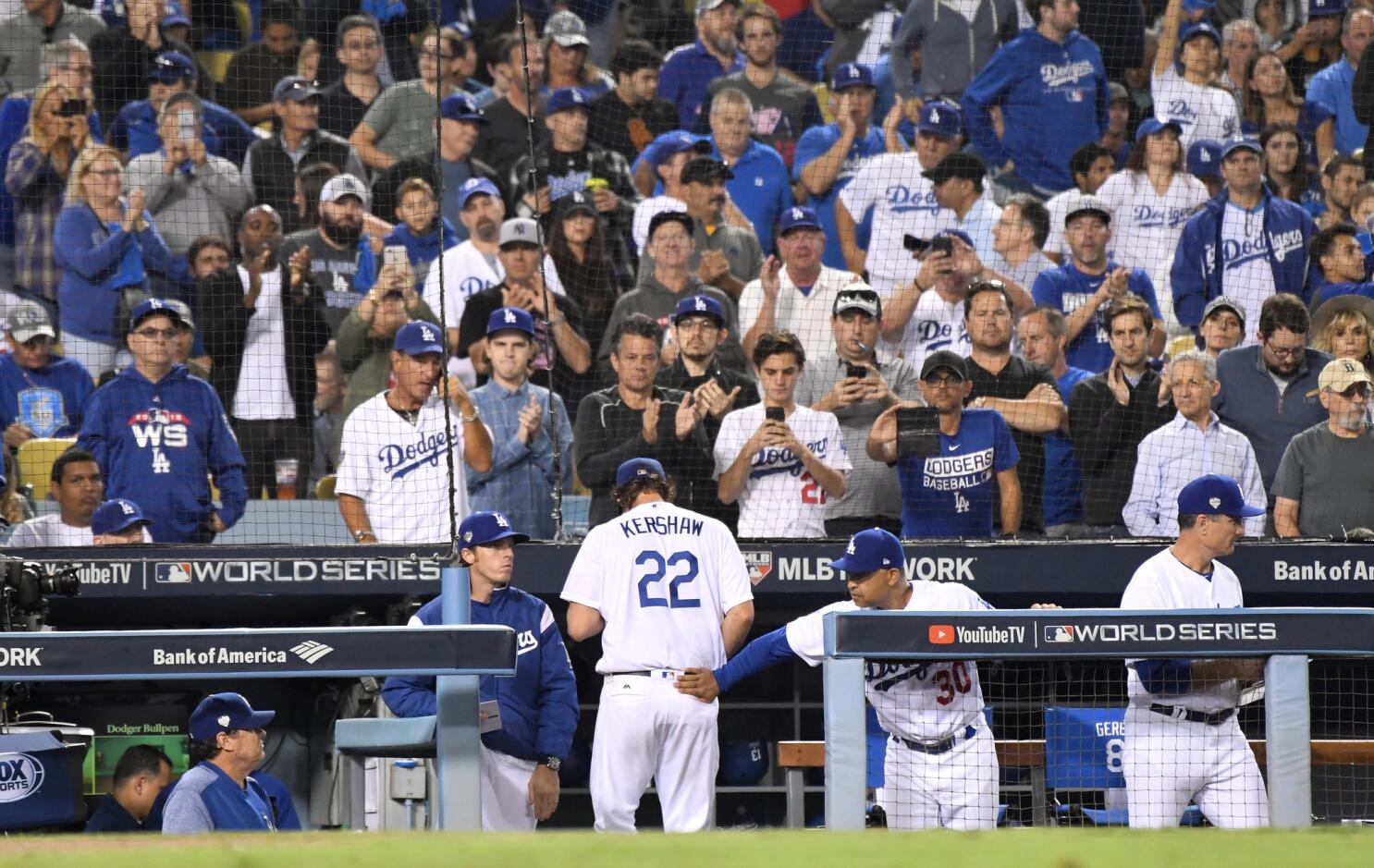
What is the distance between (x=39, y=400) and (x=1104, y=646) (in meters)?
5.66

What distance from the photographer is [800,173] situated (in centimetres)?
1045

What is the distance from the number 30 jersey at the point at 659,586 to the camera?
20.1 ft

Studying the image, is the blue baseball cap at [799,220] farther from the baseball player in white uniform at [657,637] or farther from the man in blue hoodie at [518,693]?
the man in blue hoodie at [518,693]

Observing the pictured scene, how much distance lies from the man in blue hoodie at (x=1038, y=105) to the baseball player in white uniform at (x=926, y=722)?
5539 millimetres

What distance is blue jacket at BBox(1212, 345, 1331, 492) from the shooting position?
864cm

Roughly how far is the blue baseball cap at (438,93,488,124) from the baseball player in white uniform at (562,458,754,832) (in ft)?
14.6

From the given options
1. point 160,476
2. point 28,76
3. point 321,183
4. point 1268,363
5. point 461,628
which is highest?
point 28,76

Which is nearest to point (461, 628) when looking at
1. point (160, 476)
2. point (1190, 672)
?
point (1190, 672)

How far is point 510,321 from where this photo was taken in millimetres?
8328

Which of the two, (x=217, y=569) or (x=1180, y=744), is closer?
(x=1180, y=744)

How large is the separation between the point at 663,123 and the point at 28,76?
139 inches

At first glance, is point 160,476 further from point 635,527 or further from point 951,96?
point 951,96

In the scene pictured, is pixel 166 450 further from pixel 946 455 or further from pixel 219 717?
pixel 946 455

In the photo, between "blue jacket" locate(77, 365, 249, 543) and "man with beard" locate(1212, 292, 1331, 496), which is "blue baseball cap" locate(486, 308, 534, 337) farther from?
"man with beard" locate(1212, 292, 1331, 496)
